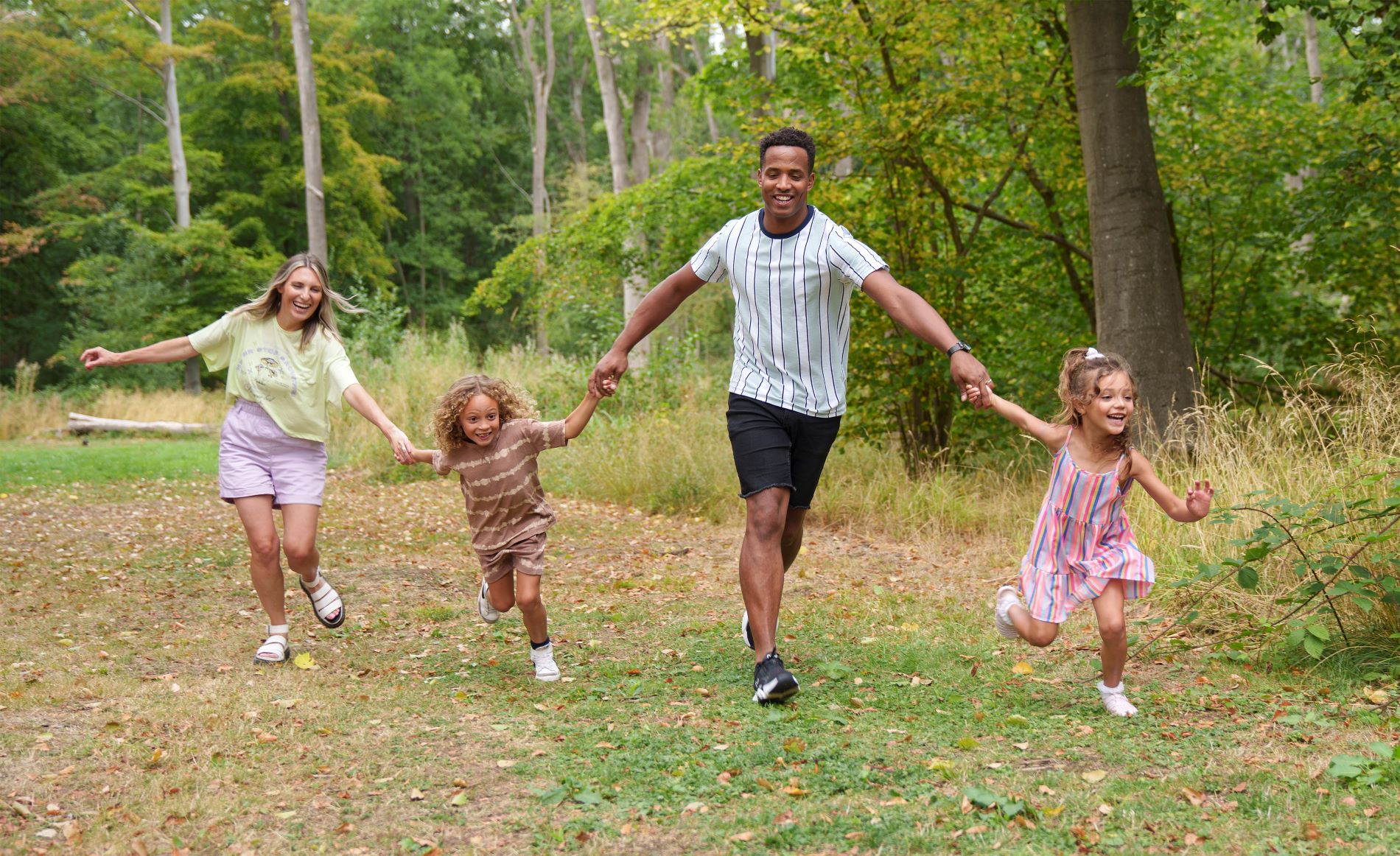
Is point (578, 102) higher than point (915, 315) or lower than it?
higher

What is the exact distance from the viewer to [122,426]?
22.7 meters

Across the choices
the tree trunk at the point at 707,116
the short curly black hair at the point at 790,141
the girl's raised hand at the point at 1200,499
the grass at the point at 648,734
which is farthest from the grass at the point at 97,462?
the tree trunk at the point at 707,116

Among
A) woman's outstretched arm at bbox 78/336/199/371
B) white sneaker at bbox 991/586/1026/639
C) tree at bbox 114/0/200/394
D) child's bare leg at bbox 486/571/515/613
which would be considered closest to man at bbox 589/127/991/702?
white sneaker at bbox 991/586/1026/639

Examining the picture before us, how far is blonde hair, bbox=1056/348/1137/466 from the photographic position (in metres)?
4.77

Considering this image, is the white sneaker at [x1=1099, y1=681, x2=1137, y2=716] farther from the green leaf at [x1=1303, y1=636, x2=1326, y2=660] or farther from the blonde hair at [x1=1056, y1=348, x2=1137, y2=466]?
the blonde hair at [x1=1056, y1=348, x2=1137, y2=466]

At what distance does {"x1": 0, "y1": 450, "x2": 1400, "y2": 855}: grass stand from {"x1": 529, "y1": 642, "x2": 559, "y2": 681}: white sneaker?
0.11 metres

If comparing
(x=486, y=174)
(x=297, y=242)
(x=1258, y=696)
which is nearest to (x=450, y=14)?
(x=486, y=174)

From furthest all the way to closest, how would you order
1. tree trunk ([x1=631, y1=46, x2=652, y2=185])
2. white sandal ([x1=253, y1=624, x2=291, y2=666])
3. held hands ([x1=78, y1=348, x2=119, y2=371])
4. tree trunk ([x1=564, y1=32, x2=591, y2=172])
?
tree trunk ([x1=564, y1=32, x2=591, y2=172])
tree trunk ([x1=631, y1=46, x2=652, y2=185])
white sandal ([x1=253, y1=624, x2=291, y2=666])
held hands ([x1=78, y1=348, x2=119, y2=371])

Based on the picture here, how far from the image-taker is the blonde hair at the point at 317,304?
20.0ft

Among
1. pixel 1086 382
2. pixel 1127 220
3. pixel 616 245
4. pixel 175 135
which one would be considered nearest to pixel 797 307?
pixel 1086 382

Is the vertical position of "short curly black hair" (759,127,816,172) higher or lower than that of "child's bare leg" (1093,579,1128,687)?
higher

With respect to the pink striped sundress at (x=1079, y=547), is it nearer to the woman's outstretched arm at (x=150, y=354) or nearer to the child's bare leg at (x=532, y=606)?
the child's bare leg at (x=532, y=606)

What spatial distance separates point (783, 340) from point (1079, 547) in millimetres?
1468

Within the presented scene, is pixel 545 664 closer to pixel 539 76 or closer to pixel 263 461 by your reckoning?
pixel 263 461
